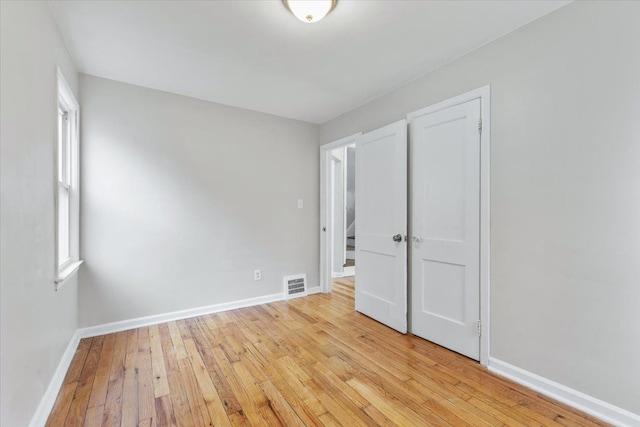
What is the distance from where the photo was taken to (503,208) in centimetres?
204

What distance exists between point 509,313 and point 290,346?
68.2 inches

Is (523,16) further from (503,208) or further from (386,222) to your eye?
(386,222)

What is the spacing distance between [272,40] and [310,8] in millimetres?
506

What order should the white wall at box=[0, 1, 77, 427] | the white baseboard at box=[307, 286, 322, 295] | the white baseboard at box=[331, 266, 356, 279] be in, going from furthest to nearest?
the white baseboard at box=[331, 266, 356, 279] → the white baseboard at box=[307, 286, 322, 295] → the white wall at box=[0, 1, 77, 427]

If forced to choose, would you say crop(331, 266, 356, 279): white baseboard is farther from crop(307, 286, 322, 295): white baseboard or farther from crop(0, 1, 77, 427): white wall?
crop(0, 1, 77, 427): white wall

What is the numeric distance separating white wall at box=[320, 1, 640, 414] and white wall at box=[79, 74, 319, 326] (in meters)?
2.44

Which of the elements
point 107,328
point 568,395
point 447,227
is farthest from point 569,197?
point 107,328

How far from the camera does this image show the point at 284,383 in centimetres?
193

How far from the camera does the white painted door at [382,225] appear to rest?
2740 millimetres

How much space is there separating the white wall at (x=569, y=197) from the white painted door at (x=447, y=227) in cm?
15

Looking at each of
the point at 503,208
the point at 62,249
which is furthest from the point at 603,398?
the point at 62,249

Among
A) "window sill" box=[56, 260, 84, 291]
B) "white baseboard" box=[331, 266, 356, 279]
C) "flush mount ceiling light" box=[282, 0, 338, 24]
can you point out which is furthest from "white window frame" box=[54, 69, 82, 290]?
"white baseboard" box=[331, 266, 356, 279]

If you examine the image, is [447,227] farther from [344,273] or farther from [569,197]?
[344,273]

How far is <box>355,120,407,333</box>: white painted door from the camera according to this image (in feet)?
8.99
